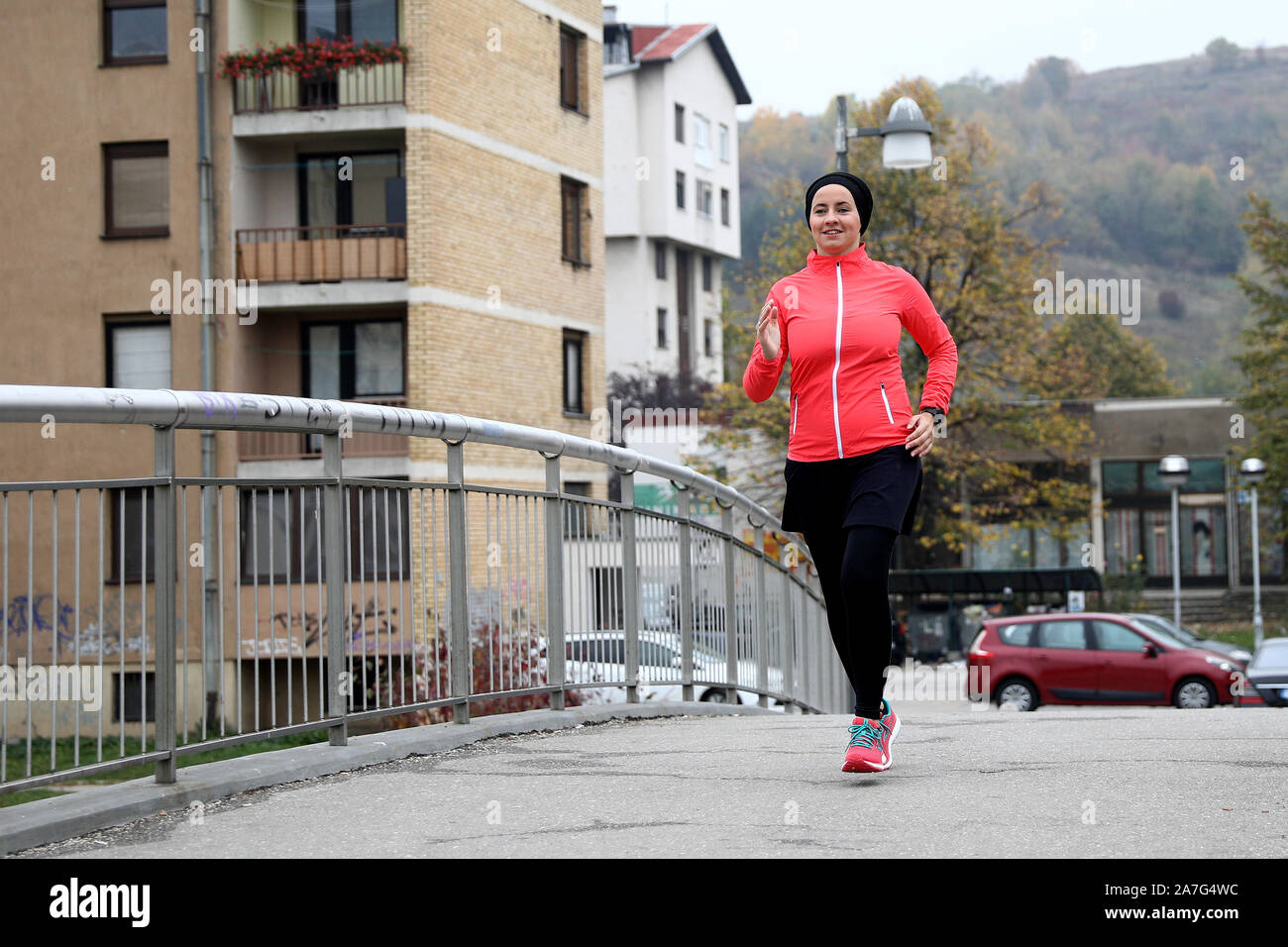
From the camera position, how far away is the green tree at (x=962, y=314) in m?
35.2

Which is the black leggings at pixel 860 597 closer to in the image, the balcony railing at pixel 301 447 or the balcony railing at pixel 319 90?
the balcony railing at pixel 301 447

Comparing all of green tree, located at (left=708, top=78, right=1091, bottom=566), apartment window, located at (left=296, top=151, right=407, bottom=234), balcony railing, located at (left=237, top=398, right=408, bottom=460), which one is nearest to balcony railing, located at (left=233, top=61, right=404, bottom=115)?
apartment window, located at (left=296, top=151, right=407, bottom=234)

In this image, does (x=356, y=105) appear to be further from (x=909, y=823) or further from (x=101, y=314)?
(x=909, y=823)

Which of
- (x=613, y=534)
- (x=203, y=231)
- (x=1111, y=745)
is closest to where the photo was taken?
(x=1111, y=745)

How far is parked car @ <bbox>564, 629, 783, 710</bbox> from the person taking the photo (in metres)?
8.05

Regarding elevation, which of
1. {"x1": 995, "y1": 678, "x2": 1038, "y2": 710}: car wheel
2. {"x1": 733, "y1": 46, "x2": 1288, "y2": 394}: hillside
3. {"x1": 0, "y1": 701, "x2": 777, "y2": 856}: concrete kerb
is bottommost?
{"x1": 995, "y1": 678, "x2": 1038, "y2": 710}: car wheel

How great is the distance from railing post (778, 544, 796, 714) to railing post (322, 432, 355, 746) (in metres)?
6.29

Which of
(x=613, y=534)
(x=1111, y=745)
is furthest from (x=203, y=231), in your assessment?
(x=1111, y=745)

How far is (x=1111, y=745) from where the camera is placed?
6543 millimetres

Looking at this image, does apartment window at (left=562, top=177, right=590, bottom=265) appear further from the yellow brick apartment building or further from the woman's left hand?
the woman's left hand

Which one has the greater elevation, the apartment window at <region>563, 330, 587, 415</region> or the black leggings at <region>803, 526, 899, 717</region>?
the apartment window at <region>563, 330, 587, 415</region>

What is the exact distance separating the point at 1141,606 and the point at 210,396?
38441 mm

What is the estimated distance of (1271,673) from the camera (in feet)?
67.4
